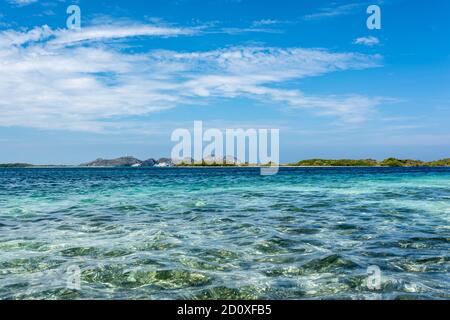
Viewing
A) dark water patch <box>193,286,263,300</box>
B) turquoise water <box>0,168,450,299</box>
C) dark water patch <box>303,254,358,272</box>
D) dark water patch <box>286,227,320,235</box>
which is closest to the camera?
dark water patch <box>193,286,263,300</box>

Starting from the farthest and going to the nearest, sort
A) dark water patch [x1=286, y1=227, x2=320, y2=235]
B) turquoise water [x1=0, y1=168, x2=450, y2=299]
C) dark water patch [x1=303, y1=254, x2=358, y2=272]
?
dark water patch [x1=286, y1=227, x2=320, y2=235], dark water patch [x1=303, y1=254, x2=358, y2=272], turquoise water [x1=0, y1=168, x2=450, y2=299]

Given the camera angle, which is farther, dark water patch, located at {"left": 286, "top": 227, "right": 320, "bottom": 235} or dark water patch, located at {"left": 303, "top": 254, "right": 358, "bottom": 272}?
dark water patch, located at {"left": 286, "top": 227, "right": 320, "bottom": 235}

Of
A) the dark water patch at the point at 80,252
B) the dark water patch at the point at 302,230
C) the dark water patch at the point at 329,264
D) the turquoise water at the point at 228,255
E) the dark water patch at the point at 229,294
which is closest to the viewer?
the dark water patch at the point at 229,294

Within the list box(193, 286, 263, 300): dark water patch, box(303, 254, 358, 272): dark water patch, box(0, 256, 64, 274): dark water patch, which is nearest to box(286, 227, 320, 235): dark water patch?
box(303, 254, 358, 272): dark water patch

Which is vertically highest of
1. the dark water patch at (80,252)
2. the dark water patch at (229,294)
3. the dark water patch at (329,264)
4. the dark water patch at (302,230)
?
the dark water patch at (302,230)

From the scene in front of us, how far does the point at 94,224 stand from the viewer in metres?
17.9

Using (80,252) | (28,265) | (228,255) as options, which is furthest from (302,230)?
(28,265)

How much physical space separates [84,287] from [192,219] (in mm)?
10464

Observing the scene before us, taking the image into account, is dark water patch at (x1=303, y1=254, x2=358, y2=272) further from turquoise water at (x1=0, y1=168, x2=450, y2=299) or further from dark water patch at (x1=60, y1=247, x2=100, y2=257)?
dark water patch at (x1=60, y1=247, x2=100, y2=257)

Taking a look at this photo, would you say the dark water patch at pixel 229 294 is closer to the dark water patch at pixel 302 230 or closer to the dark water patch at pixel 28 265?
the dark water patch at pixel 28 265

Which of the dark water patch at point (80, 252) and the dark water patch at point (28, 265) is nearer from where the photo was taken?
the dark water patch at point (28, 265)

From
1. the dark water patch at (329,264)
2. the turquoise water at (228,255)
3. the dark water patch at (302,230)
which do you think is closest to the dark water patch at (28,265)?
the turquoise water at (228,255)

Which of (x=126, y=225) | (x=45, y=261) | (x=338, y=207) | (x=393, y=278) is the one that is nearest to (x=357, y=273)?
(x=393, y=278)

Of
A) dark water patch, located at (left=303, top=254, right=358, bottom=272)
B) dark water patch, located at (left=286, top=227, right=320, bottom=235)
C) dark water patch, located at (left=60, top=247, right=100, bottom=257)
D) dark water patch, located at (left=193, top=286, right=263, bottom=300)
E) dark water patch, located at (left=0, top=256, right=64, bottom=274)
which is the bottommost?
dark water patch, located at (left=193, top=286, right=263, bottom=300)
